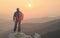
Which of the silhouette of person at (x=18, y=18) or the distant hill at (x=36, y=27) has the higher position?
the silhouette of person at (x=18, y=18)

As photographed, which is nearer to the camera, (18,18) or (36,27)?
(18,18)

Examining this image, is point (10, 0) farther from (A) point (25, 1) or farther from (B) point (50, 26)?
(B) point (50, 26)

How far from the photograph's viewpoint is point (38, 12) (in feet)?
13.3

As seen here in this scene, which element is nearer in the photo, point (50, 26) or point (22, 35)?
point (22, 35)

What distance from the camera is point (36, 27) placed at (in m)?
3.96

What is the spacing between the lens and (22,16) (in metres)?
3.87

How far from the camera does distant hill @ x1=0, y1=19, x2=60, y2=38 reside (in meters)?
3.88

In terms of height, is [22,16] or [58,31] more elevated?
[22,16]

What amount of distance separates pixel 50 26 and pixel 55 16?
20cm

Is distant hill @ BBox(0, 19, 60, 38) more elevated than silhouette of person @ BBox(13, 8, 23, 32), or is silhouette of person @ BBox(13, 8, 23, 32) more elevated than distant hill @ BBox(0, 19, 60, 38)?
silhouette of person @ BBox(13, 8, 23, 32)

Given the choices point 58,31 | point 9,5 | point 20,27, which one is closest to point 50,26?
point 58,31

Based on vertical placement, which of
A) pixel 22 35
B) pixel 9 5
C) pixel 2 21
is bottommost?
pixel 22 35

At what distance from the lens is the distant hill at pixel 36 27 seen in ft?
12.7

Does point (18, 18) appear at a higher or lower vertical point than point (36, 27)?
higher
